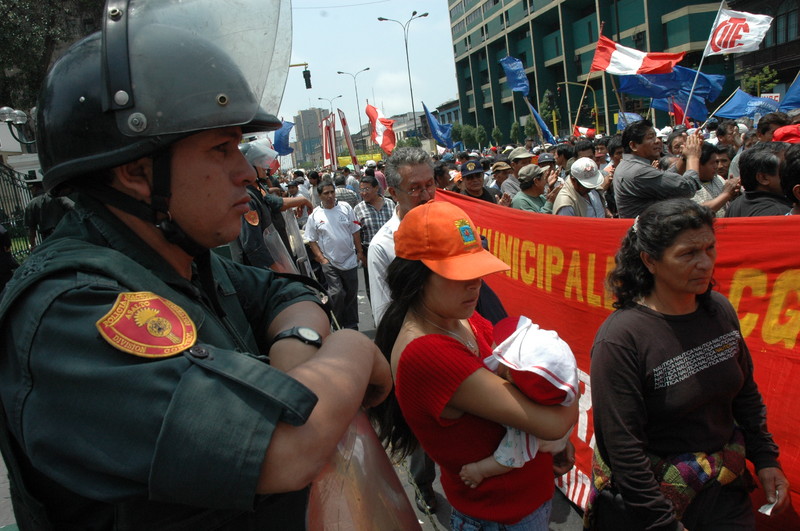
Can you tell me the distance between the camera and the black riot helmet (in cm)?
102

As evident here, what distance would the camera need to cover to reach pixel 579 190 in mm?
6000

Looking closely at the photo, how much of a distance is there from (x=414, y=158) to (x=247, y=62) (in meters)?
2.72

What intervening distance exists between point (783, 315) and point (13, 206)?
1717 centimetres

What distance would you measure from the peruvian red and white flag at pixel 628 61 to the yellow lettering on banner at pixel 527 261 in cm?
740

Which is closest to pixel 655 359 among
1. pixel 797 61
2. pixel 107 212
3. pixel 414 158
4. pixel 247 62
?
pixel 247 62

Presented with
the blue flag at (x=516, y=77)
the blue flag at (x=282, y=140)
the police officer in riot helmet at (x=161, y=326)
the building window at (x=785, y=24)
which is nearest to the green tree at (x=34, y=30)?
the blue flag at (x=282, y=140)

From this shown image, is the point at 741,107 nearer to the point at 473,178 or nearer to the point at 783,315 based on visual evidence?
the point at 473,178

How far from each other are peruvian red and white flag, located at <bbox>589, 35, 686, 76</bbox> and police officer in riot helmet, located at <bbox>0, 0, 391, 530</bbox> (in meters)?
10.5

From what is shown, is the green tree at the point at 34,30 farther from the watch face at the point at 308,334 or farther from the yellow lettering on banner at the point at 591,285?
the watch face at the point at 308,334

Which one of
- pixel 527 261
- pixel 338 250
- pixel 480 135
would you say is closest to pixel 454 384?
pixel 527 261

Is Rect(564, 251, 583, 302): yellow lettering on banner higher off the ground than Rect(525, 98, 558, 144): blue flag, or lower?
lower

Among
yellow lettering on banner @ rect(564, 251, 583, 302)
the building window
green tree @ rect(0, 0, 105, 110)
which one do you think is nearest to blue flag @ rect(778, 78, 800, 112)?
yellow lettering on banner @ rect(564, 251, 583, 302)

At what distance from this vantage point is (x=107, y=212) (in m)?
1.05

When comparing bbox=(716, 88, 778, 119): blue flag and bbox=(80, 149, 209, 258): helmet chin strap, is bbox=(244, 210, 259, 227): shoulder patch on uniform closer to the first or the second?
bbox=(80, 149, 209, 258): helmet chin strap
